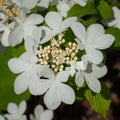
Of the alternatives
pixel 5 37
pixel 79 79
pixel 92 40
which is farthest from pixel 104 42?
pixel 5 37

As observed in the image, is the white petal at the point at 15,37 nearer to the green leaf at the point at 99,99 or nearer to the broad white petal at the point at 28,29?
the broad white petal at the point at 28,29

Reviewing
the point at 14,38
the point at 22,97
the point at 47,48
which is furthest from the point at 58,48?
the point at 22,97

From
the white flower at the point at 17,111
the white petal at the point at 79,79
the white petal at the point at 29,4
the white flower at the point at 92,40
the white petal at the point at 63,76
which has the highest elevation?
the white petal at the point at 29,4

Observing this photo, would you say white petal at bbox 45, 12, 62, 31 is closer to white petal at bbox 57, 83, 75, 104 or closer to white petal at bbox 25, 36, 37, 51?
white petal at bbox 25, 36, 37, 51

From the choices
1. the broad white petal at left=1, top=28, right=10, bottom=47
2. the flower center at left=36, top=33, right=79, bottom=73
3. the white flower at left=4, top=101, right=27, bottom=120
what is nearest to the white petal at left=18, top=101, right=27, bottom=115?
the white flower at left=4, top=101, right=27, bottom=120

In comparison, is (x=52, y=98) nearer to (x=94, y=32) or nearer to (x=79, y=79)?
(x=79, y=79)

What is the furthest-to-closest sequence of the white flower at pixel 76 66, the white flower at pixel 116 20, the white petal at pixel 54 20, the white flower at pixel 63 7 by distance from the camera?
the white flower at pixel 116 20
the white flower at pixel 63 7
the white petal at pixel 54 20
the white flower at pixel 76 66

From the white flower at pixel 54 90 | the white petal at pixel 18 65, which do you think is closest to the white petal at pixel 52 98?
the white flower at pixel 54 90

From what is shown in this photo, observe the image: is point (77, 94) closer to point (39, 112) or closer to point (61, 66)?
point (61, 66)
